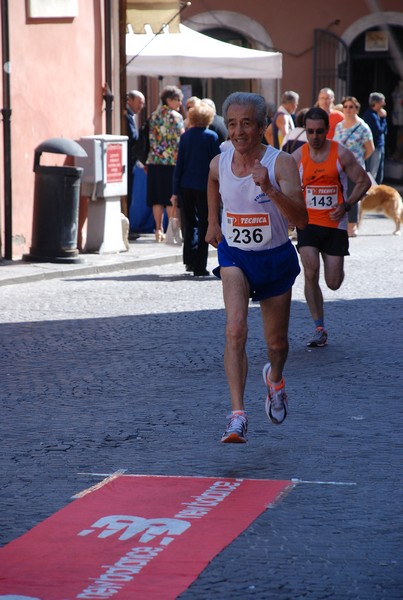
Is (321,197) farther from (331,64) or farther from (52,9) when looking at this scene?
(331,64)

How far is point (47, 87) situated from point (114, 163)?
1232mm

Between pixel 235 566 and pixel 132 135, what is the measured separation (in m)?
14.5

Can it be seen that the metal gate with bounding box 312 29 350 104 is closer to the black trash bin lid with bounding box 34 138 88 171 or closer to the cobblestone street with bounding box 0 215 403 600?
the black trash bin lid with bounding box 34 138 88 171

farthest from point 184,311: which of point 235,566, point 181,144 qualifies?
point 235,566

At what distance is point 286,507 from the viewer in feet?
17.6

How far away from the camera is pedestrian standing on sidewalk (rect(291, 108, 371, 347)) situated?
9727 millimetres

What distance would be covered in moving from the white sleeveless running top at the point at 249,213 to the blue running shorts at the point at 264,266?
0.04m

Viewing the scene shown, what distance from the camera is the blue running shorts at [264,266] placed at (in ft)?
21.9

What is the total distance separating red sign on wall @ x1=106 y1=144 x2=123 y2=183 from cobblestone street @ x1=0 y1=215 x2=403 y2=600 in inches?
161

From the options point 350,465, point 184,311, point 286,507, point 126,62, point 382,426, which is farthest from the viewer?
point 126,62

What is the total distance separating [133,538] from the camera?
4.96 m

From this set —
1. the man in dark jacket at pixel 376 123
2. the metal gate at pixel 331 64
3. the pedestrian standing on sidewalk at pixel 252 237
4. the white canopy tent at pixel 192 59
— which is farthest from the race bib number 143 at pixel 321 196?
the metal gate at pixel 331 64

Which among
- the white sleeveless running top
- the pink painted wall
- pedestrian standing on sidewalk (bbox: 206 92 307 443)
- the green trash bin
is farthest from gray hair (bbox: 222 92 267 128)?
the pink painted wall

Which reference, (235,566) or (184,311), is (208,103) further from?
(235,566)
